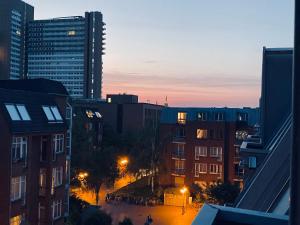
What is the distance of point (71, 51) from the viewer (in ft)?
593

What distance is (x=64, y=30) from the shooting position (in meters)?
182

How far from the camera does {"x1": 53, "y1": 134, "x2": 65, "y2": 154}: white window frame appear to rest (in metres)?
30.8

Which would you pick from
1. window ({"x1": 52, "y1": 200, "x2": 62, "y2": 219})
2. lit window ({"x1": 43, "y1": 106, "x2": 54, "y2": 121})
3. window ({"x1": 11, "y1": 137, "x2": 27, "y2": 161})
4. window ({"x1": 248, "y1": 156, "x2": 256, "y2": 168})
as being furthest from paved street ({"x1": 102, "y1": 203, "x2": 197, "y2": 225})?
window ({"x1": 248, "y1": 156, "x2": 256, "y2": 168})

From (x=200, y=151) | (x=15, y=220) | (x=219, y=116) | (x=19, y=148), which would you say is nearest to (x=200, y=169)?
(x=200, y=151)

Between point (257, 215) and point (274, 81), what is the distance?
Answer: 13127 millimetres

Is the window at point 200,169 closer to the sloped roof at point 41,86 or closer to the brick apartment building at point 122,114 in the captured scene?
the sloped roof at point 41,86

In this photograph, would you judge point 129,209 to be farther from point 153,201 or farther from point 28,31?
point 28,31

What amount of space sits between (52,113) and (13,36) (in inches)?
6359

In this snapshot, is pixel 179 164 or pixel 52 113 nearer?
pixel 52 113

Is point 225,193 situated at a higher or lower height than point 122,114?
lower

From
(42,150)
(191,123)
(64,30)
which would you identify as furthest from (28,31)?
(42,150)

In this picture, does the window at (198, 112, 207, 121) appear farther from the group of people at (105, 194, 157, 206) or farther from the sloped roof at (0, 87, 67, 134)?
the sloped roof at (0, 87, 67, 134)

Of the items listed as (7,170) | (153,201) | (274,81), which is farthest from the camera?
(153,201)

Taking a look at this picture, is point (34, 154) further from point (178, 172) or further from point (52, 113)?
point (178, 172)
